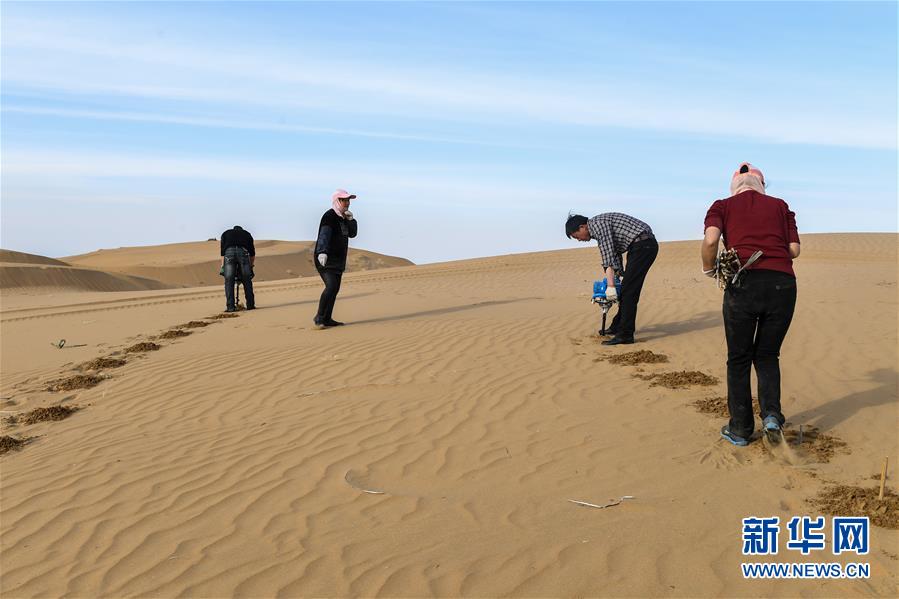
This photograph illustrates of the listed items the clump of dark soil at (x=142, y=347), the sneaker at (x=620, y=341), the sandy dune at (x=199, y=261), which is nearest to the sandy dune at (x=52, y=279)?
the sandy dune at (x=199, y=261)

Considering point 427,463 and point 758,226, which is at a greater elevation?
point 758,226

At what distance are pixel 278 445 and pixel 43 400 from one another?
11.9ft

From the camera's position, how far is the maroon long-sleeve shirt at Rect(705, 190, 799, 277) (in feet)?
16.3

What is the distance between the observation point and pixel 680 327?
10.4 m

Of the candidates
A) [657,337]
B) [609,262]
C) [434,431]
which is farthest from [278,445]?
[657,337]

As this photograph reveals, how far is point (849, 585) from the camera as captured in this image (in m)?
3.46

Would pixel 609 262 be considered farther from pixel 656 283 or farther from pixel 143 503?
pixel 656 283

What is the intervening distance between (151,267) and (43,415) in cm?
4130

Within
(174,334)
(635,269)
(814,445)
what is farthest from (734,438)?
(174,334)

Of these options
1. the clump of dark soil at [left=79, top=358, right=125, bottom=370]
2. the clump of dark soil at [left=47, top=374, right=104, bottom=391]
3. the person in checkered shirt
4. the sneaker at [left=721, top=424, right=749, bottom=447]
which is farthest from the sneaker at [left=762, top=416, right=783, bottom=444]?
the clump of dark soil at [left=79, top=358, right=125, bottom=370]

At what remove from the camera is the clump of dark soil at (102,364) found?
9.60m

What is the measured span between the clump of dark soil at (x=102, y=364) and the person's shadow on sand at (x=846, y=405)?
7.96m

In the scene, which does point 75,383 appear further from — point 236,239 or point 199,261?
point 199,261

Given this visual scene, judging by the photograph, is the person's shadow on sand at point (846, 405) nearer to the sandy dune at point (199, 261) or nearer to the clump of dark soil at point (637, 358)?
the clump of dark soil at point (637, 358)
